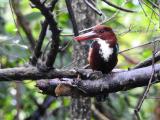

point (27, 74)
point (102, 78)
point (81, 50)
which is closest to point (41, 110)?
point (81, 50)

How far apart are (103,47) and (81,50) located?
0.96m

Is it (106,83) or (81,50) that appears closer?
(106,83)

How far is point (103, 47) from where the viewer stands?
2.26m

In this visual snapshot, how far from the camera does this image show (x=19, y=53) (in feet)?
12.6

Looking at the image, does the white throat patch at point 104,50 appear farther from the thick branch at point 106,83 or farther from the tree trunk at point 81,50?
the tree trunk at point 81,50

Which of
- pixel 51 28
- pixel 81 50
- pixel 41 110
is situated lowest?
pixel 41 110

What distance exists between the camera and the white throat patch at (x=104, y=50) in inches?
88.8

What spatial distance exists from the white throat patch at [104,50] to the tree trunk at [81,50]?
0.90 meters

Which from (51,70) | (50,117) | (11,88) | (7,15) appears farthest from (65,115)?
(51,70)

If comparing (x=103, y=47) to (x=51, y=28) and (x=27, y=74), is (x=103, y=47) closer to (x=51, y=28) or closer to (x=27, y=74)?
(x=51, y=28)

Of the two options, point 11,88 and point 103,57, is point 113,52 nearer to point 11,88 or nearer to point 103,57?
point 103,57

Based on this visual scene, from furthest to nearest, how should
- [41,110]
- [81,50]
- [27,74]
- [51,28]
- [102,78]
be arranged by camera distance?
[41,110] → [81,50] → [27,74] → [102,78] → [51,28]

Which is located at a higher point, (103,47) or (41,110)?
(103,47)

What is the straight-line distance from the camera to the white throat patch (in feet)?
7.40
